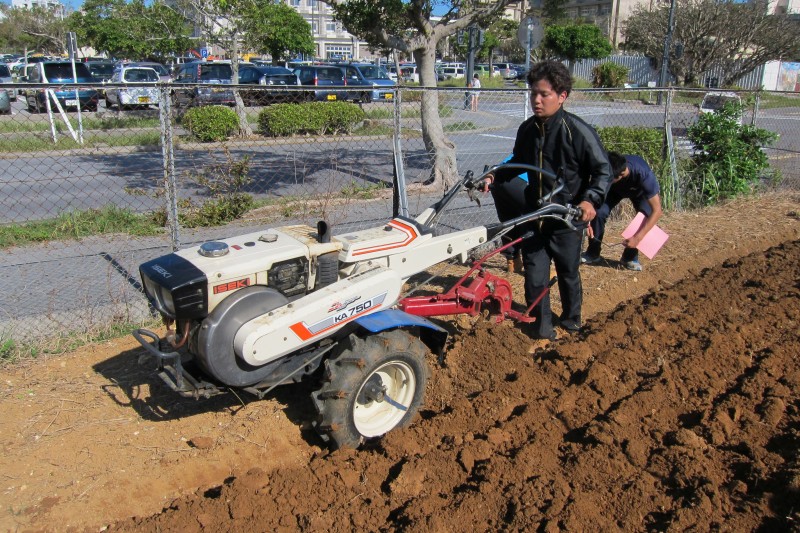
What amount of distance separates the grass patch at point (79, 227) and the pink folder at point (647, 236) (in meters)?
5.50

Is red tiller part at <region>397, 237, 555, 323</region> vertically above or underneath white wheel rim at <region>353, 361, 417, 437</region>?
above

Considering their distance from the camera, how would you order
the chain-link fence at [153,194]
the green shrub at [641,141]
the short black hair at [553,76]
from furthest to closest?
1. the green shrub at [641,141]
2. the chain-link fence at [153,194]
3. the short black hair at [553,76]

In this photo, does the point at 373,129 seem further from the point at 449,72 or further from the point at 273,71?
the point at 449,72

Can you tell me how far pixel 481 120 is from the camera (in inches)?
717

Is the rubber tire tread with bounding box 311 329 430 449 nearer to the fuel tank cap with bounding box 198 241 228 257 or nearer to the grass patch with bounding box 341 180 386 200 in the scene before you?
the fuel tank cap with bounding box 198 241 228 257

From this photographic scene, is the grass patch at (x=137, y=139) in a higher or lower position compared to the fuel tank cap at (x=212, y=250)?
lower

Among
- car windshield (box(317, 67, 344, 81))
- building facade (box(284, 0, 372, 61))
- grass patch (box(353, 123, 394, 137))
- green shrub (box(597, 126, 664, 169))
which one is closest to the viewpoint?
green shrub (box(597, 126, 664, 169))

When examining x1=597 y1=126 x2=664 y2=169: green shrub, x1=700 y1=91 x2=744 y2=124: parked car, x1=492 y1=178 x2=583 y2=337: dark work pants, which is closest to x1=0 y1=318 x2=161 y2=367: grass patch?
x1=492 y1=178 x2=583 y2=337: dark work pants

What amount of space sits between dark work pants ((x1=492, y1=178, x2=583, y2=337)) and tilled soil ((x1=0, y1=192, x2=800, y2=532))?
0.72ft

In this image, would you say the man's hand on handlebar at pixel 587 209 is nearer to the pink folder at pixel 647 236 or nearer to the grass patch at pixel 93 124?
the pink folder at pixel 647 236

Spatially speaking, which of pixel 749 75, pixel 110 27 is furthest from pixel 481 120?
pixel 749 75

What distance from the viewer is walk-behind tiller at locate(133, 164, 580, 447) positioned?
364 centimetres

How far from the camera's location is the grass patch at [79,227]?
8.49 metres

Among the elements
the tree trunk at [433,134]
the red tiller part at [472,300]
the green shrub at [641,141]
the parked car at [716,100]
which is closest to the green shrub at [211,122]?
the tree trunk at [433,134]
